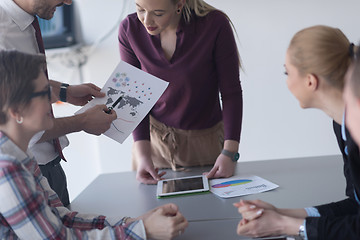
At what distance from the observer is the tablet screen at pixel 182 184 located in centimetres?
149

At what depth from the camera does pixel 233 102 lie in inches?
65.6

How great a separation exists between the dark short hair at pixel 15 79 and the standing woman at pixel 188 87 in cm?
65

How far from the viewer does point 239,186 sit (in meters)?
1.47

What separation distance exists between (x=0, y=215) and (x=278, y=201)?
80 cm

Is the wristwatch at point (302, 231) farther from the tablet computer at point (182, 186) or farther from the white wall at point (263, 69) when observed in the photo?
the white wall at point (263, 69)

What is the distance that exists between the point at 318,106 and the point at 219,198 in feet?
1.47

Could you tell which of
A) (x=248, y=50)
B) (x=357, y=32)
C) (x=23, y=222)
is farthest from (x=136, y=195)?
(x=357, y=32)

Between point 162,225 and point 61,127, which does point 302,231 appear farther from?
point 61,127

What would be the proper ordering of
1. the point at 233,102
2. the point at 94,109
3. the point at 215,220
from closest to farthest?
1. the point at 215,220
2. the point at 94,109
3. the point at 233,102

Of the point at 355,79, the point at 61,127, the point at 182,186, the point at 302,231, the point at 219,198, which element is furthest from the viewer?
the point at 182,186

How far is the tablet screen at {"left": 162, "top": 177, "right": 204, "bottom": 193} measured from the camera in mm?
1485

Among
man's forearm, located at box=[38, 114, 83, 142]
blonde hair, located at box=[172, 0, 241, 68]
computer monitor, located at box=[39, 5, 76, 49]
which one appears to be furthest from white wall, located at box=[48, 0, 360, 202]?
man's forearm, located at box=[38, 114, 83, 142]

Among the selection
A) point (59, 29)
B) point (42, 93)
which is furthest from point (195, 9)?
point (59, 29)

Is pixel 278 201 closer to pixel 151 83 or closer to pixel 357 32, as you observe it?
pixel 151 83
